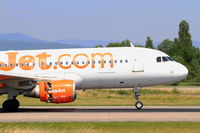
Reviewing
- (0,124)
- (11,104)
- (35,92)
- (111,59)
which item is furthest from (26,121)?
(111,59)

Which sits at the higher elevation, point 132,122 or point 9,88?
point 9,88

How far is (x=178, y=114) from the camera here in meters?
27.8

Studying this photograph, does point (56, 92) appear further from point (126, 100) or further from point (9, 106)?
point (126, 100)

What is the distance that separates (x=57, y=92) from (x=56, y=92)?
0.06m

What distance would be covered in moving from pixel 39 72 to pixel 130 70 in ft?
19.3

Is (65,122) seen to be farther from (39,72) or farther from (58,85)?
(39,72)

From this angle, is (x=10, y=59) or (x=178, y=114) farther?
(x=10, y=59)

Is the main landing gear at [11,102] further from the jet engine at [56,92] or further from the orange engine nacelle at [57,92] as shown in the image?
the orange engine nacelle at [57,92]

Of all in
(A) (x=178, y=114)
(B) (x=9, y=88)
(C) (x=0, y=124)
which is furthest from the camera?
(B) (x=9, y=88)

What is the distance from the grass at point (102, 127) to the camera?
20891 millimetres

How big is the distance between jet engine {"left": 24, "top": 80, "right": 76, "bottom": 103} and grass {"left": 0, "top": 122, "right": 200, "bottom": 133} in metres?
5.14

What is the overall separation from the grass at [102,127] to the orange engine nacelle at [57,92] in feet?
16.9

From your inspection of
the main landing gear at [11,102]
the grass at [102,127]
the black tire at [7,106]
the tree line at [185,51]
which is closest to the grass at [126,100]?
the main landing gear at [11,102]

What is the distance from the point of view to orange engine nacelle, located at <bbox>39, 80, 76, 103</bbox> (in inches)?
1139
